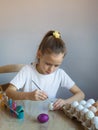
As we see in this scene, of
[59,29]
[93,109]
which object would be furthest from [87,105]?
[59,29]

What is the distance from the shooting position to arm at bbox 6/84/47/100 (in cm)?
96

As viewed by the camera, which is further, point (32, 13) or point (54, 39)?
point (32, 13)

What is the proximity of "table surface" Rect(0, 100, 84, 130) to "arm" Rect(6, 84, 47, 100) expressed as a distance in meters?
0.05

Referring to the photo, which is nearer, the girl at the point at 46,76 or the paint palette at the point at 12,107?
the paint palette at the point at 12,107

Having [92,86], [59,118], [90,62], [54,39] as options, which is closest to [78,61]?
[90,62]

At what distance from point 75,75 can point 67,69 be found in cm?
7

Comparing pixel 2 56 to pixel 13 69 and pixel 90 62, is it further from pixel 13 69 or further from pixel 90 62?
pixel 90 62

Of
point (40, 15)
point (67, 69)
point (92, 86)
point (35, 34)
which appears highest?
point (40, 15)

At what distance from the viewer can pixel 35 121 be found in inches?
33.9

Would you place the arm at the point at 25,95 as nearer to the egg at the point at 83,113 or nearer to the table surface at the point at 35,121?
the table surface at the point at 35,121

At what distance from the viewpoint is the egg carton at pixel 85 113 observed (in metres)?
0.76

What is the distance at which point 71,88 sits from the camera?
1.22 m

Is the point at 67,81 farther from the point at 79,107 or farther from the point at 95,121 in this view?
the point at 95,121

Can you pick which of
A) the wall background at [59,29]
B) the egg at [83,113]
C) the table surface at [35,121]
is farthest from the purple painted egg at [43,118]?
the wall background at [59,29]
